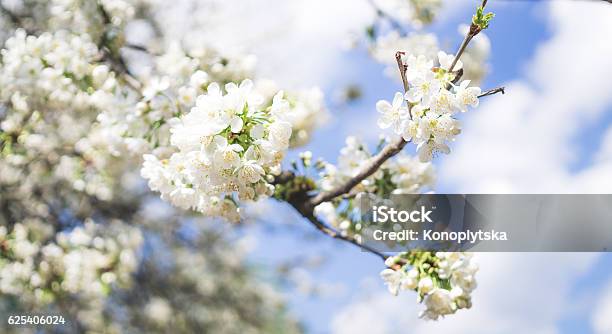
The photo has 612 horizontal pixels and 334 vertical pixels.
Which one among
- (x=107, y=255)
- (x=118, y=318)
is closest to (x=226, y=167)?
(x=107, y=255)

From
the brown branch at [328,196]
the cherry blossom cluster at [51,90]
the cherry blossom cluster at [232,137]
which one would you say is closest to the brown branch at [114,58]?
the cherry blossom cluster at [51,90]

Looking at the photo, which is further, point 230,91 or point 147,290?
point 147,290

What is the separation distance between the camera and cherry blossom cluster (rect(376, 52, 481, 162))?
158cm

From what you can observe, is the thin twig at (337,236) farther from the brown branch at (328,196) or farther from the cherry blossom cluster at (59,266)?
the cherry blossom cluster at (59,266)

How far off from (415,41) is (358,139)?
183 centimetres

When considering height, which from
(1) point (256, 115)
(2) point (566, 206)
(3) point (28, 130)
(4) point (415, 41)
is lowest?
(1) point (256, 115)

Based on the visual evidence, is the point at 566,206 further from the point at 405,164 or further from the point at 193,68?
the point at 193,68

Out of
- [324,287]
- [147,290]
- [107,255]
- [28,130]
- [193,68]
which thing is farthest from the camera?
[324,287]

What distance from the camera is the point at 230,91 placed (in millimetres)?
1584

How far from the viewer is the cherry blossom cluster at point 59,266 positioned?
11.7 feet

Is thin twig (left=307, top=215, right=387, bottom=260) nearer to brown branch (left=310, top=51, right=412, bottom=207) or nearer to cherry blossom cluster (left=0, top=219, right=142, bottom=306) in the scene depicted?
brown branch (left=310, top=51, right=412, bottom=207)

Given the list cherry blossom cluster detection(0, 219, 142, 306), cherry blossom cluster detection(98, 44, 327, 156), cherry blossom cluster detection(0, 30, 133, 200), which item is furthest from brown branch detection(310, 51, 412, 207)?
cherry blossom cluster detection(0, 219, 142, 306)
